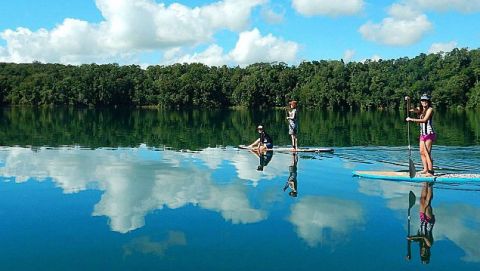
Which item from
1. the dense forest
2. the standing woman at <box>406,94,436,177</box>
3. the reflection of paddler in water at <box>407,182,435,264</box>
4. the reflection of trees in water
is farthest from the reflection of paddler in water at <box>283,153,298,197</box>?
the dense forest

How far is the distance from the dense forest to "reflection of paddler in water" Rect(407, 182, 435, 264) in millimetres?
108536

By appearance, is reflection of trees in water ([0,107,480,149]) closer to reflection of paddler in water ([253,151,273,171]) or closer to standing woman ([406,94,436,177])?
reflection of paddler in water ([253,151,273,171])

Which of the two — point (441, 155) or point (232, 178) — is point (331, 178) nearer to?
point (232, 178)

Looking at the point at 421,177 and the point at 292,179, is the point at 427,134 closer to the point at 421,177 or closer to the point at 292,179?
the point at 421,177

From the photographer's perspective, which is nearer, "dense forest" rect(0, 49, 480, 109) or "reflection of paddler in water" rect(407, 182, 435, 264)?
"reflection of paddler in water" rect(407, 182, 435, 264)

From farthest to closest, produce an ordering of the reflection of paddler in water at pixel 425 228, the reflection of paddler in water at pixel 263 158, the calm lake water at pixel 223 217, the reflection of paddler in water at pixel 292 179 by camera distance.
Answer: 1. the reflection of paddler in water at pixel 263 158
2. the reflection of paddler in water at pixel 292 179
3. the reflection of paddler in water at pixel 425 228
4. the calm lake water at pixel 223 217

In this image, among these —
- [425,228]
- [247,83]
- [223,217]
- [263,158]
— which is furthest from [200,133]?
[247,83]

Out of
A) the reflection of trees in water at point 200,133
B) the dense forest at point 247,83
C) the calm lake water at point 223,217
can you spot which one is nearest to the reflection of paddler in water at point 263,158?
the calm lake water at point 223,217

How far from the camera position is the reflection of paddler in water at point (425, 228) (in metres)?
8.81

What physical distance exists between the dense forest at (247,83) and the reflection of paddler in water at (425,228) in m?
109

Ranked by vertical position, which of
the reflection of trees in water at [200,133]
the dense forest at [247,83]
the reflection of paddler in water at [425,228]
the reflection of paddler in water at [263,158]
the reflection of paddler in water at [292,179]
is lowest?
the reflection of paddler in water at [425,228]

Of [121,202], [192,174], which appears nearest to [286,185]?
[192,174]

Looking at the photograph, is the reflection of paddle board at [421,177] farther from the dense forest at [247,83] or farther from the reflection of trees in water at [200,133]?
the dense forest at [247,83]

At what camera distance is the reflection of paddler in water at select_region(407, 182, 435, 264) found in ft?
28.9
